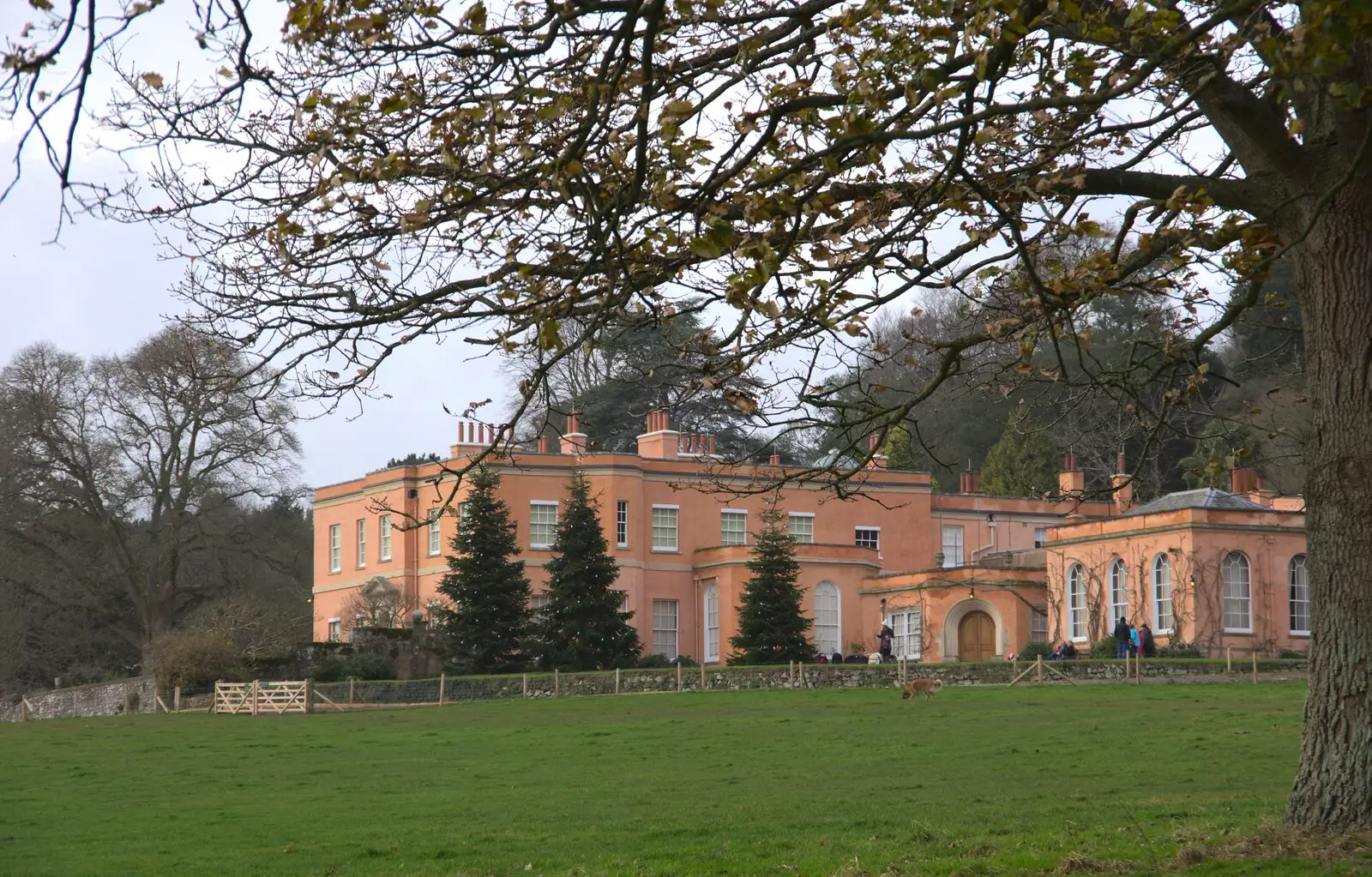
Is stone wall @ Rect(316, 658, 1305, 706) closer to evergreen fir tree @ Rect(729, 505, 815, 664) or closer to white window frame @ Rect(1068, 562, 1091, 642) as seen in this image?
evergreen fir tree @ Rect(729, 505, 815, 664)

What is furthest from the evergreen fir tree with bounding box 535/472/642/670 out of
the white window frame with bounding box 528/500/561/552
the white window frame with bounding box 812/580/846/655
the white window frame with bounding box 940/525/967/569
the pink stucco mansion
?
the white window frame with bounding box 940/525/967/569

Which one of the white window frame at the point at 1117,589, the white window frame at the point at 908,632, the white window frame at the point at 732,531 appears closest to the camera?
the white window frame at the point at 1117,589

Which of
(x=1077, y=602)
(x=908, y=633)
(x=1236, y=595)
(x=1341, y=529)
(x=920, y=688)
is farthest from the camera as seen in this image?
(x=908, y=633)

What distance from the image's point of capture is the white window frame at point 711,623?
4766 cm

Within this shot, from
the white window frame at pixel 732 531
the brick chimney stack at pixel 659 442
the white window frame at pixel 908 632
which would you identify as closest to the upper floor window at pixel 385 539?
the brick chimney stack at pixel 659 442

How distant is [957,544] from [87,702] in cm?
2737

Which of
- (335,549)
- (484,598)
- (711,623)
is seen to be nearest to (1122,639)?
(711,623)

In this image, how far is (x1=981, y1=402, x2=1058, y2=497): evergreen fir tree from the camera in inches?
2210

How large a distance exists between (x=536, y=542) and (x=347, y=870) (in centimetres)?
3595

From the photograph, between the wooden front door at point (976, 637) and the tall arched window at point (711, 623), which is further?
the tall arched window at point (711, 623)

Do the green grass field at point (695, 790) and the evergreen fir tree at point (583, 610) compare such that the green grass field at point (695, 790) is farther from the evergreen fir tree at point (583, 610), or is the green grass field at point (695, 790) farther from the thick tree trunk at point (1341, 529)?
the evergreen fir tree at point (583, 610)

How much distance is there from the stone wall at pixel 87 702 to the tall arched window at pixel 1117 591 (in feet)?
77.8

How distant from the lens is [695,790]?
16656 millimetres

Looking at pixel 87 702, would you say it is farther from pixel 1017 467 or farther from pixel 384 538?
pixel 1017 467
